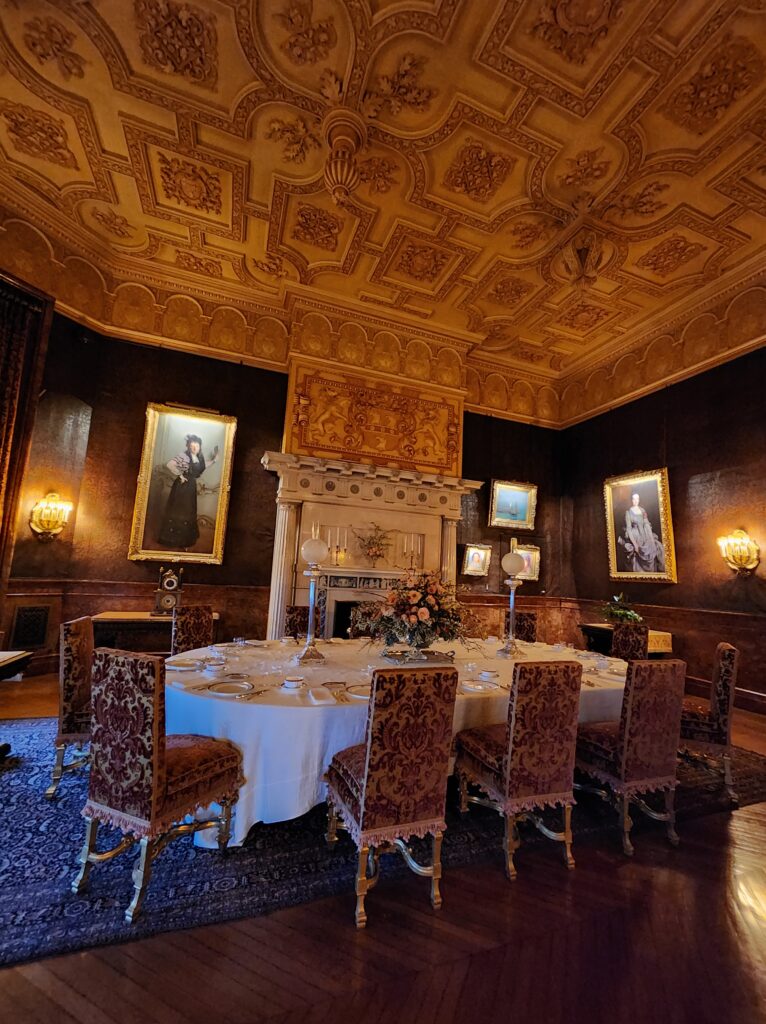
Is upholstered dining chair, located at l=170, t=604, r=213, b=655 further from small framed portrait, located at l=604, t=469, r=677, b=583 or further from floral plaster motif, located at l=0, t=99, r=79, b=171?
small framed portrait, located at l=604, t=469, r=677, b=583

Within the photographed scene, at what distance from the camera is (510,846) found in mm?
2100

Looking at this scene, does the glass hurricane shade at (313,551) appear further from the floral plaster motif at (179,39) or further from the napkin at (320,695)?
the floral plaster motif at (179,39)

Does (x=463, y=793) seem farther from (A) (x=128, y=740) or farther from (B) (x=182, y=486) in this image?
(B) (x=182, y=486)

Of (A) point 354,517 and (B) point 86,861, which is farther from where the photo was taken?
Result: (A) point 354,517

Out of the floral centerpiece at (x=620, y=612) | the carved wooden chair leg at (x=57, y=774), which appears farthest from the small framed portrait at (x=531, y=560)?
the carved wooden chair leg at (x=57, y=774)

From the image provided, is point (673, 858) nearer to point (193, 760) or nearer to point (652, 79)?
point (193, 760)

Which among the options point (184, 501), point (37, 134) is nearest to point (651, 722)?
point (184, 501)

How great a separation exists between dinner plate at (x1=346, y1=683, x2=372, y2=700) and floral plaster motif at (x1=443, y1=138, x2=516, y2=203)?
4926 mm

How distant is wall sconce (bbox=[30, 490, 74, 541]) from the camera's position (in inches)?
199

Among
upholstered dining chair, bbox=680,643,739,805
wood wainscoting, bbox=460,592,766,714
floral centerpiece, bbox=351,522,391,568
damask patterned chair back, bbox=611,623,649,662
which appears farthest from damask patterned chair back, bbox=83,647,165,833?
wood wainscoting, bbox=460,592,766,714

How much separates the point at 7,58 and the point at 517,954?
695cm

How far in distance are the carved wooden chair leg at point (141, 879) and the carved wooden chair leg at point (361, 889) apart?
0.86 meters

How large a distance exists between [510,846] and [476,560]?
17.6ft

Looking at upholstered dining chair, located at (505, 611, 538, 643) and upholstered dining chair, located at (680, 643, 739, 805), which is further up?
upholstered dining chair, located at (505, 611, 538, 643)
